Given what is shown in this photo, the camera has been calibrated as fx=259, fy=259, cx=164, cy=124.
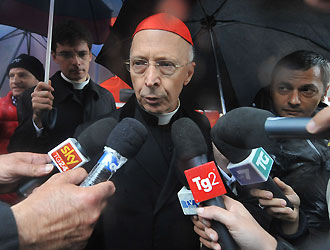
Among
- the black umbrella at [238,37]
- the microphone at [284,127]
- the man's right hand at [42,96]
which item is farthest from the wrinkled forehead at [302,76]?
the man's right hand at [42,96]

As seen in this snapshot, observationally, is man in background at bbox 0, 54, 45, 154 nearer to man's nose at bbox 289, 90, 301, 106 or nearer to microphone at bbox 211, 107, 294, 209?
microphone at bbox 211, 107, 294, 209

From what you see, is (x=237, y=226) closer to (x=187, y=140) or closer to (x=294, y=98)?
(x=187, y=140)

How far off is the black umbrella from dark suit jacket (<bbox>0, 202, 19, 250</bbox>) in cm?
149

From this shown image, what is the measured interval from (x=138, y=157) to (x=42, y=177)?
1.68 ft

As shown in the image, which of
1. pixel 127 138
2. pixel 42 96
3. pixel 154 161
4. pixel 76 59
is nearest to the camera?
pixel 127 138

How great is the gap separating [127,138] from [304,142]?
1267 mm

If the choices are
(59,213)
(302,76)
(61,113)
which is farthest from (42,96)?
(302,76)

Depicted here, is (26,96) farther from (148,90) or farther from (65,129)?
(148,90)

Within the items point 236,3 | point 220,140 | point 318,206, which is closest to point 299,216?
point 318,206

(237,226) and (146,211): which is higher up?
(146,211)

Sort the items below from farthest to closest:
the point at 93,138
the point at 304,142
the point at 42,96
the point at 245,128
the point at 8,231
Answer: the point at 42,96
the point at 304,142
the point at 93,138
the point at 245,128
the point at 8,231

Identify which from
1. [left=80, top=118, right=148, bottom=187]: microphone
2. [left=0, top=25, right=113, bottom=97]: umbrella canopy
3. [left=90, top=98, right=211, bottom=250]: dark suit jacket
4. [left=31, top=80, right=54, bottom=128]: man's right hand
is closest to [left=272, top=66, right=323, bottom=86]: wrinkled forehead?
[left=90, top=98, right=211, bottom=250]: dark suit jacket

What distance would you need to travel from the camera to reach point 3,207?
789mm

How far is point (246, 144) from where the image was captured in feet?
2.82
